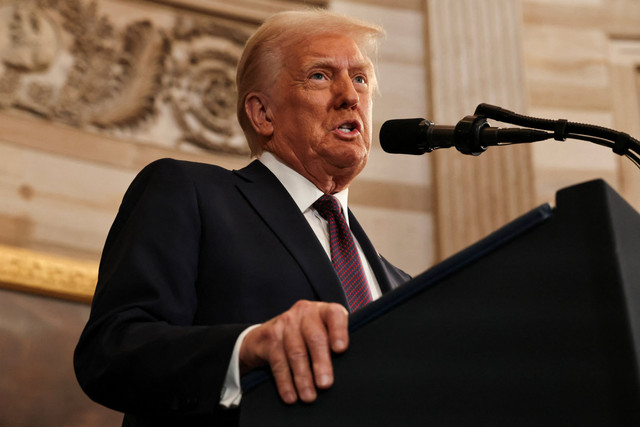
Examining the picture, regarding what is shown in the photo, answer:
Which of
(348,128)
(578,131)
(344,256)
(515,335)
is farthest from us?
(348,128)

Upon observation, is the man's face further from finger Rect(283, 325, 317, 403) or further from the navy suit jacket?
finger Rect(283, 325, 317, 403)

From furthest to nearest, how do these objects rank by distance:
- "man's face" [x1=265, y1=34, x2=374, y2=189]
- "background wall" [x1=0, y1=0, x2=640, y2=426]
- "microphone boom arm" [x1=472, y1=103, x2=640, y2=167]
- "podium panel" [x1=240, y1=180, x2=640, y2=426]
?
1. "background wall" [x1=0, y1=0, x2=640, y2=426]
2. "man's face" [x1=265, y1=34, x2=374, y2=189]
3. "microphone boom arm" [x1=472, y1=103, x2=640, y2=167]
4. "podium panel" [x1=240, y1=180, x2=640, y2=426]

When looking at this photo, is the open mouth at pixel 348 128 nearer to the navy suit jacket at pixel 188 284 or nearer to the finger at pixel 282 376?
the navy suit jacket at pixel 188 284

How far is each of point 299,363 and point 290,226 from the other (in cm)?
73

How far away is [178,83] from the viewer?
4.55m

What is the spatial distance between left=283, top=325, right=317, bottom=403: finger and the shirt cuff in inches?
3.7

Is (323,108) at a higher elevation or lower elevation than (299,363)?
higher

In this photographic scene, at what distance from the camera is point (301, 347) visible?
42.9 inches

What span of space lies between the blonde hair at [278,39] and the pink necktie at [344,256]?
42 cm

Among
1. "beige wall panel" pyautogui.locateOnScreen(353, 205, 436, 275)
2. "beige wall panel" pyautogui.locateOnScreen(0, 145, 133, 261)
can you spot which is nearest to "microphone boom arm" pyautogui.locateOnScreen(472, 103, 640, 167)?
"beige wall panel" pyautogui.locateOnScreen(0, 145, 133, 261)

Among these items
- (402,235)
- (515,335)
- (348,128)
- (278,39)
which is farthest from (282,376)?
(402,235)

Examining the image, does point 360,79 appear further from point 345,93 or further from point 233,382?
point 233,382

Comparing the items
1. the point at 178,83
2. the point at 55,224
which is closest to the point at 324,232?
the point at 55,224

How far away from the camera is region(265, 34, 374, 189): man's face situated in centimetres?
214
